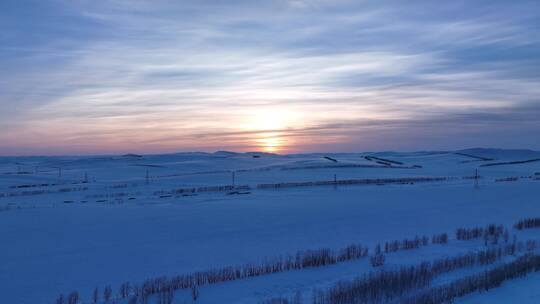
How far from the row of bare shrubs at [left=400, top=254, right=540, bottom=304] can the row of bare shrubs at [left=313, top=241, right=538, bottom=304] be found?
355mm

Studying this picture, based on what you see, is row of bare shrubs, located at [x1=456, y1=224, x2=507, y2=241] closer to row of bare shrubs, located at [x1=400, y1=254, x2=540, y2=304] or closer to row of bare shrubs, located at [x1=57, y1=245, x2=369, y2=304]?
row of bare shrubs, located at [x1=400, y1=254, x2=540, y2=304]

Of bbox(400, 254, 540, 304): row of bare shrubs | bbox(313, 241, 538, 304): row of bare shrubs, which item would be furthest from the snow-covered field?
bbox(313, 241, 538, 304): row of bare shrubs

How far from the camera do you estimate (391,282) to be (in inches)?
301

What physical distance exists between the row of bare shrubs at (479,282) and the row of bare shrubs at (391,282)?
14.0 inches

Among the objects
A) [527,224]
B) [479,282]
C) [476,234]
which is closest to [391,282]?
[479,282]

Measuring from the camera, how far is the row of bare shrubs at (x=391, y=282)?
23.1 ft

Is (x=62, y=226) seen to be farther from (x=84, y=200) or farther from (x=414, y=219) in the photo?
(x=414, y=219)

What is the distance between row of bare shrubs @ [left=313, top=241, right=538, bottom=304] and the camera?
703cm

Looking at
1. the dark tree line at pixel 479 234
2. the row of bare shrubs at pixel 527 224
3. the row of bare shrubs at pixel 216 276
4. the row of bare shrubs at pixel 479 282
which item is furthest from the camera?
the row of bare shrubs at pixel 527 224

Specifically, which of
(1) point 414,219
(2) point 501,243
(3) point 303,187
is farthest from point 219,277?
(3) point 303,187

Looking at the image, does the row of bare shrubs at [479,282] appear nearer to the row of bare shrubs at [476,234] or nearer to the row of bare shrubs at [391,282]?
the row of bare shrubs at [391,282]

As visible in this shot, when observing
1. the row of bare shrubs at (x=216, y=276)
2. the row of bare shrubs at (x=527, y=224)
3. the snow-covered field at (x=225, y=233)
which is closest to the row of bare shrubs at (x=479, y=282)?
the snow-covered field at (x=225, y=233)

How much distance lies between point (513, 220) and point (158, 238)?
34.2 ft

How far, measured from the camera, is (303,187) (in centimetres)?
2845
